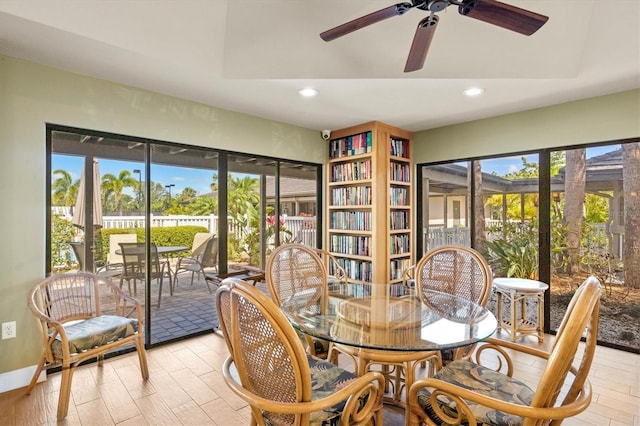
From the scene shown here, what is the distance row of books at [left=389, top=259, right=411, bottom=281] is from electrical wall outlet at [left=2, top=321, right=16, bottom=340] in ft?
12.0

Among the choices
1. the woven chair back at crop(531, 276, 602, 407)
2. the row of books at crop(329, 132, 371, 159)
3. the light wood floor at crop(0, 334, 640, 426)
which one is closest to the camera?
the woven chair back at crop(531, 276, 602, 407)

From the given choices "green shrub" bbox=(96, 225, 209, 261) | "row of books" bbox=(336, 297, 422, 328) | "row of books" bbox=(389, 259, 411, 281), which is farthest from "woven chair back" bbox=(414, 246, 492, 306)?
"green shrub" bbox=(96, 225, 209, 261)

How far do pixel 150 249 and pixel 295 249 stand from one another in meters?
1.46

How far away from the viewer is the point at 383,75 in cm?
270

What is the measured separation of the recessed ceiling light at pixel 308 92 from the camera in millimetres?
2953

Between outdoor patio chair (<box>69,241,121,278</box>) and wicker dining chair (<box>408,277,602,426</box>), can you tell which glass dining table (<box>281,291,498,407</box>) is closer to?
wicker dining chair (<box>408,277,602,426</box>)

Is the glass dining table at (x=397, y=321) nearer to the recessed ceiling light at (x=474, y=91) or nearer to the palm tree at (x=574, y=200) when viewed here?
the recessed ceiling light at (x=474, y=91)

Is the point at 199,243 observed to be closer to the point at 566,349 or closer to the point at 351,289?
the point at 351,289

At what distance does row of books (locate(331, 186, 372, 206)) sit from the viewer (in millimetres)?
4207

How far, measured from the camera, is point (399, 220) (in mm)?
4418

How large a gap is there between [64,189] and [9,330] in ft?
3.64

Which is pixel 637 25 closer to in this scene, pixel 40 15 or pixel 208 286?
pixel 40 15

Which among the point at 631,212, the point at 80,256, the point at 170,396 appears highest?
the point at 631,212

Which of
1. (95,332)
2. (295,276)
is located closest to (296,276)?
(295,276)
